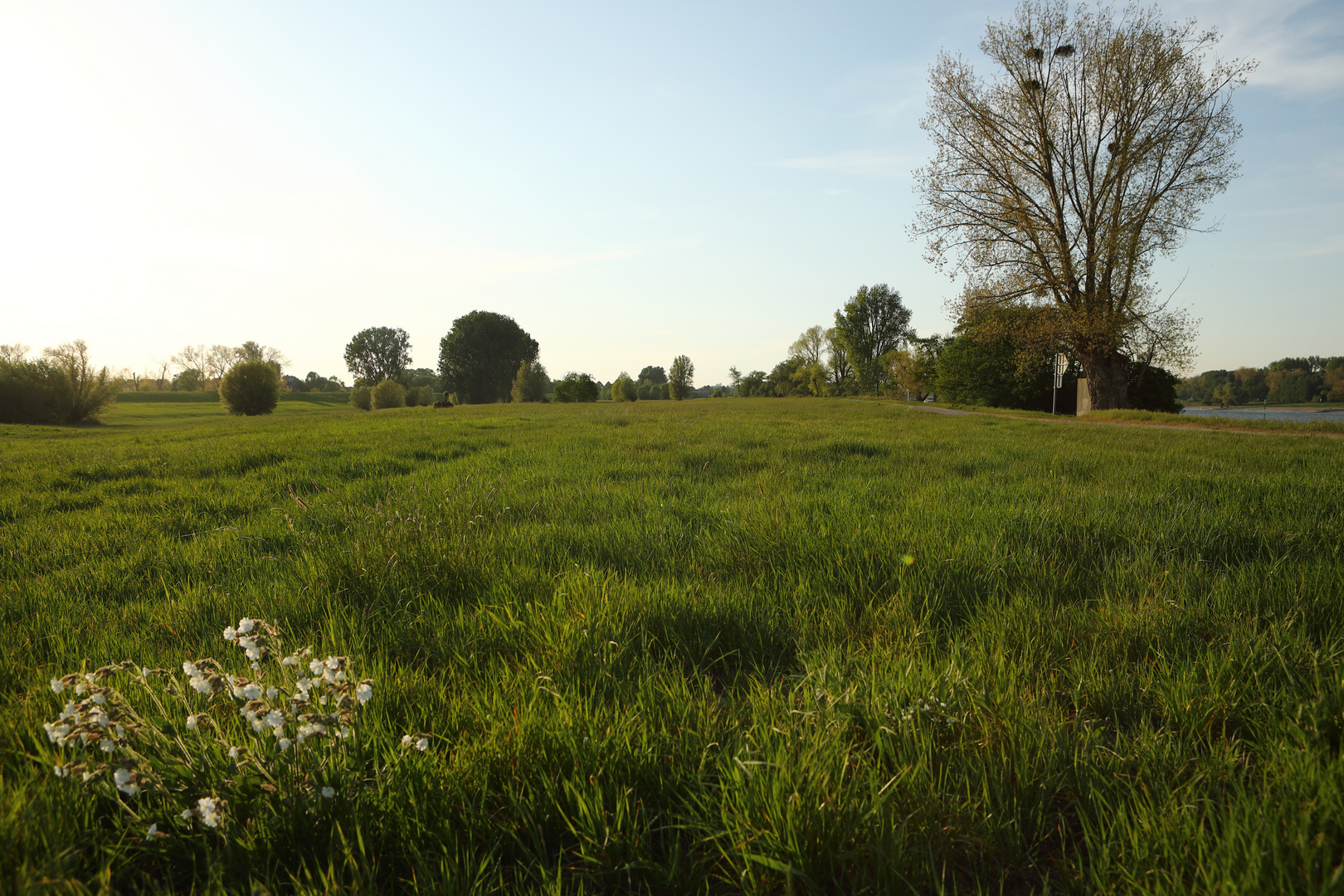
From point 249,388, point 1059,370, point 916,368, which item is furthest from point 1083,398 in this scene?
point 249,388

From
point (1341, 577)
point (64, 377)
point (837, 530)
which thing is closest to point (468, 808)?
point (837, 530)

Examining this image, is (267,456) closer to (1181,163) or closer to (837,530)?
(837,530)

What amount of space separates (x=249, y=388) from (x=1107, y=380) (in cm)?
5471

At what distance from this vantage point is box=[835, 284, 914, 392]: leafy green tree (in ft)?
243

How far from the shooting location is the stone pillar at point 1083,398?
21.4 m

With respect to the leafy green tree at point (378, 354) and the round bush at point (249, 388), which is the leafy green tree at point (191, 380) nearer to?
the leafy green tree at point (378, 354)

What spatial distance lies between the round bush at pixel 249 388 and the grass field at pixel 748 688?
48244 millimetres

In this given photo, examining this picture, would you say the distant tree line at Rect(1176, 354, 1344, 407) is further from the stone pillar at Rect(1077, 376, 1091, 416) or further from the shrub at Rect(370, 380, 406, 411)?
the shrub at Rect(370, 380, 406, 411)

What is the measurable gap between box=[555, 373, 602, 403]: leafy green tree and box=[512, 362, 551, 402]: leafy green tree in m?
2.24

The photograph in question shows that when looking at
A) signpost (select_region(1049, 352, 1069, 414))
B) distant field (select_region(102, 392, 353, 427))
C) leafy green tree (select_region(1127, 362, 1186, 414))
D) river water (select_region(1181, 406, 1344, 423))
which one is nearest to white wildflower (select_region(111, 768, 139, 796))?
river water (select_region(1181, 406, 1344, 423))

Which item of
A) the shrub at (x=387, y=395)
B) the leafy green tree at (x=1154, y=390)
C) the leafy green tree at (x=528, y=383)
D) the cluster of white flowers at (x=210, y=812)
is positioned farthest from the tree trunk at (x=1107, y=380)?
the leafy green tree at (x=528, y=383)

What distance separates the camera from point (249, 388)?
43.2 meters

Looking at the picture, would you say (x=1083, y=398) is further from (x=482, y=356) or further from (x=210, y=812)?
(x=482, y=356)

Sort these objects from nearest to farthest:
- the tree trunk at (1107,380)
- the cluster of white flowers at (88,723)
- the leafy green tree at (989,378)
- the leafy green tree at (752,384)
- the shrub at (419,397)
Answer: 1. the cluster of white flowers at (88,723)
2. the tree trunk at (1107,380)
3. the leafy green tree at (989,378)
4. the shrub at (419,397)
5. the leafy green tree at (752,384)
